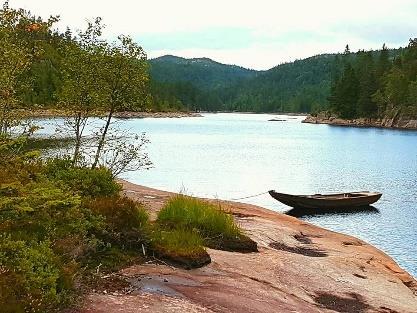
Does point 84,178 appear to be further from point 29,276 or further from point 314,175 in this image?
point 314,175

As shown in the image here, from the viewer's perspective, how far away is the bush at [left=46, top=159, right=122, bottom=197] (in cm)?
1450

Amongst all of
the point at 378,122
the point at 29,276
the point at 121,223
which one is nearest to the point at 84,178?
the point at 121,223

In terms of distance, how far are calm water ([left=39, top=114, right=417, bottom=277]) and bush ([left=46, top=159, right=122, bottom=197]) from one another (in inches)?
541

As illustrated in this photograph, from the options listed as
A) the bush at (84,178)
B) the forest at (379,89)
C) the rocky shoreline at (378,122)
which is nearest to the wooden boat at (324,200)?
the bush at (84,178)

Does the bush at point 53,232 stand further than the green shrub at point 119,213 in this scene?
No

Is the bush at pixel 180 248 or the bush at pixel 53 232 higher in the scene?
the bush at pixel 53 232

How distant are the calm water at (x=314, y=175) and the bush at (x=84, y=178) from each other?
13.7m

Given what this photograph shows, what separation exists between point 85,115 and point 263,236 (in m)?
9.19

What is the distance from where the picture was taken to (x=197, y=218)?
16062 mm

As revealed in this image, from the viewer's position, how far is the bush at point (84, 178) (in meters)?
14.5

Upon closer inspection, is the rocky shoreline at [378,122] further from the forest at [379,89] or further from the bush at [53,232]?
the bush at [53,232]

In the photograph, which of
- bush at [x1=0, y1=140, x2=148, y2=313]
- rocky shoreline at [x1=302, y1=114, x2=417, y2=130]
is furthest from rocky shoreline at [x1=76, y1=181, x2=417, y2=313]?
rocky shoreline at [x1=302, y1=114, x2=417, y2=130]

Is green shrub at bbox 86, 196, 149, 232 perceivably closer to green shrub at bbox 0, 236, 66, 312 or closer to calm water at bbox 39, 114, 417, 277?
green shrub at bbox 0, 236, 66, 312

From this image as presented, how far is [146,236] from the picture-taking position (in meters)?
12.8
